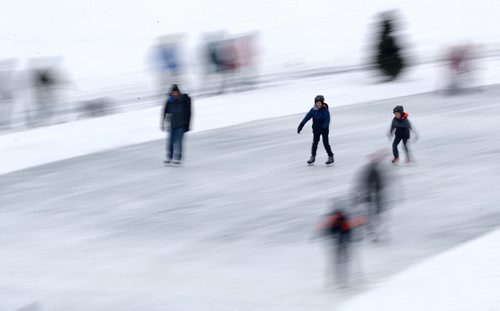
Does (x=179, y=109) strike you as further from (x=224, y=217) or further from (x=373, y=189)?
(x=373, y=189)

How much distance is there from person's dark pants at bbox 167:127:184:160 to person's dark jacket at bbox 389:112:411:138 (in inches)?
142

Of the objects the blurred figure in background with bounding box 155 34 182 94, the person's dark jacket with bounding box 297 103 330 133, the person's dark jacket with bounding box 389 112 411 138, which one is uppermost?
the blurred figure in background with bounding box 155 34 182 94

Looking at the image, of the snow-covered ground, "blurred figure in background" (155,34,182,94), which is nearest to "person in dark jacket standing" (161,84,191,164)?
the snow-covered ground

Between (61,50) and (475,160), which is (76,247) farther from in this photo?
(61,50)

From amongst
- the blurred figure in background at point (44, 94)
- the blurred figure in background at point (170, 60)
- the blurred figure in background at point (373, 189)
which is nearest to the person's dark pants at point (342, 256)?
the blurred figure in background at point (373, 189)

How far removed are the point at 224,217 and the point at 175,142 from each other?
3547 millimetres

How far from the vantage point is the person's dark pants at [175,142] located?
53.8 feet

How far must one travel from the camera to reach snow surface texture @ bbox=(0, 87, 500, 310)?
10633 mm

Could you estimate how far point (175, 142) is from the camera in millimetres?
16594

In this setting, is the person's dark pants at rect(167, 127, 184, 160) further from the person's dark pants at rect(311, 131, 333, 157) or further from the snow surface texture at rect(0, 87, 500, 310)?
the person's dark pants at rect(311, 131, 333, 157)

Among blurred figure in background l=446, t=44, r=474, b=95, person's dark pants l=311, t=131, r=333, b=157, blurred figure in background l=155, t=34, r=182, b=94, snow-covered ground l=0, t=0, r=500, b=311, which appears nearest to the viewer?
snow-covered ground l=0, t=0, r=500, b=311

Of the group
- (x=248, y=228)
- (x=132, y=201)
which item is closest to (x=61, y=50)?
(x=132, y=201)

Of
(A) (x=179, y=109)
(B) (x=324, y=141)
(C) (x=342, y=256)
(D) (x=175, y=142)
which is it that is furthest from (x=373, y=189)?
(D) (x=175, y=142)

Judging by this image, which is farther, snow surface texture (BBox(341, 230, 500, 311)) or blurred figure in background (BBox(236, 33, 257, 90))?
blurred figure in background (BBox(236, 33, 257, 90))
